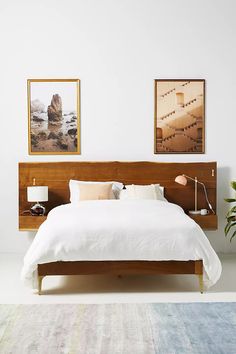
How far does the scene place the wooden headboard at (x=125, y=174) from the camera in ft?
21.2

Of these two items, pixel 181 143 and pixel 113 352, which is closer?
pixel 113 352

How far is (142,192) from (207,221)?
0.80m

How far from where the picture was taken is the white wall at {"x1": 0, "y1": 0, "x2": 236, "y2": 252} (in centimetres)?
648

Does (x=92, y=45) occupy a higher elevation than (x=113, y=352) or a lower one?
higher

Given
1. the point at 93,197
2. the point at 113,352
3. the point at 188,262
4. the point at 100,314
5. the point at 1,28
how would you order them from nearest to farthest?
the point at 113,352
the point at 100,314
the point at 188,262
the point at 93,197
the point at 1,28

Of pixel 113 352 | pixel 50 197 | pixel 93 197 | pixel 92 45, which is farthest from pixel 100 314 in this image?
pixel 92 45

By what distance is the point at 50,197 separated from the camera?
6484 mm

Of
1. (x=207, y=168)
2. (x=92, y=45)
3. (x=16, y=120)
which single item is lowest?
(x=207, y=168)

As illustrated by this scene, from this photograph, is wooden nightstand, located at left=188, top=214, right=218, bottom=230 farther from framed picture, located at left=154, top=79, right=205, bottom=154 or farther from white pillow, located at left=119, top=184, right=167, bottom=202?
framed picture, located at left=154, top=79, right=205, bottom=154

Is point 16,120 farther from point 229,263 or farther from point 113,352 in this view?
point 113,352

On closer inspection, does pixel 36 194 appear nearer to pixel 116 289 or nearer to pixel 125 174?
pixel 125 174

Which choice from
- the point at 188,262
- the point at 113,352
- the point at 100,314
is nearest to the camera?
the point at 113,352

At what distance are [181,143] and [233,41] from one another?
52.1 inches

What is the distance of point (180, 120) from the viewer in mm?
6578
